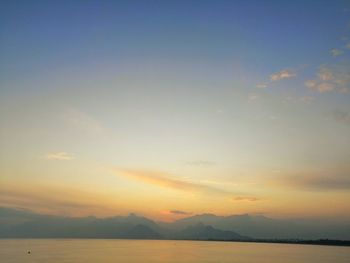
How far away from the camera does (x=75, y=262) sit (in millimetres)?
93562

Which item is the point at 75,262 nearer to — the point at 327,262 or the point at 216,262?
the point at 216,262

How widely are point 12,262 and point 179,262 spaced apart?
141 feet

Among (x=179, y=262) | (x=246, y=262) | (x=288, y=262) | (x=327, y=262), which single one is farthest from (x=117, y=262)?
(x=327, y=262)

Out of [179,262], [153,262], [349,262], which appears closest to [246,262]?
[179,262]

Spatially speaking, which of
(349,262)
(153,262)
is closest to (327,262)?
(349,262)

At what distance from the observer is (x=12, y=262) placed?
3666 inches

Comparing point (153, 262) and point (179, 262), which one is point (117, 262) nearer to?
point (153, 262)

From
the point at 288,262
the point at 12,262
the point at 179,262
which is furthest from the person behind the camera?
the point at 288,262

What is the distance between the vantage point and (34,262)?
93.2m

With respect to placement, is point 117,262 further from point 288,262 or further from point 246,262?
point 288,262

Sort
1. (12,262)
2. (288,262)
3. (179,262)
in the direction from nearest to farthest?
(12,262) < (179,262) < (288,262)

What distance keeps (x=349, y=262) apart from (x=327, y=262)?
21.4 feet

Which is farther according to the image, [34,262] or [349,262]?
[349,262]

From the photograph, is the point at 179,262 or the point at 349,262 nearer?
the point at 179,262
